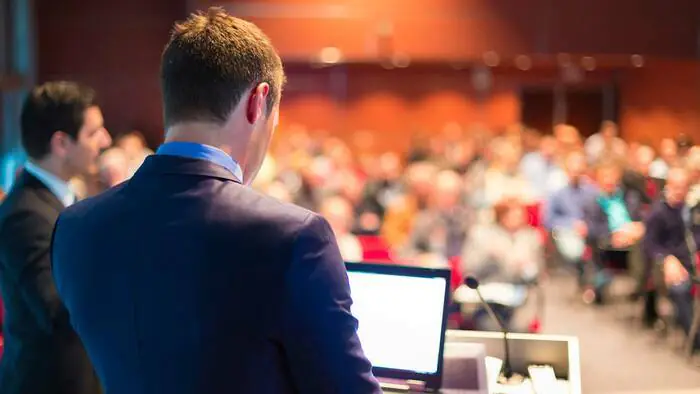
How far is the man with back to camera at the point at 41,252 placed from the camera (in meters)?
1.94

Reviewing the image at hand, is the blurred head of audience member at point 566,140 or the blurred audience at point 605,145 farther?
the blurred head of audience member at point 566,140

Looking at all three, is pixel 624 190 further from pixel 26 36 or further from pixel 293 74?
pixel 26 36

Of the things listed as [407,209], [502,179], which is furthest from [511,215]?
[502,179]

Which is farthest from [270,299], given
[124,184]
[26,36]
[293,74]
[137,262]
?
[293,74]

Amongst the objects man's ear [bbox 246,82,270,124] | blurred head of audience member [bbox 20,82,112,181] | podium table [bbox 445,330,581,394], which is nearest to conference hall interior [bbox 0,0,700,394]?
podium table [bbox 445,330,581,394]

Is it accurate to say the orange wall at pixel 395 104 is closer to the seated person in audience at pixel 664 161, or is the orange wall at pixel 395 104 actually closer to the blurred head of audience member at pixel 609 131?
the blurred head of audience member at pixel 609 131

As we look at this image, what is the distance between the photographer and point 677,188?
6.08 m

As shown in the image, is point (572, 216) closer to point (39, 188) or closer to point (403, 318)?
point (403, 318)

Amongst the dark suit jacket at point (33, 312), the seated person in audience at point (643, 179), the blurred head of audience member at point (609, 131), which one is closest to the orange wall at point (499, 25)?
the blurred head of audience member at point (609, 131)

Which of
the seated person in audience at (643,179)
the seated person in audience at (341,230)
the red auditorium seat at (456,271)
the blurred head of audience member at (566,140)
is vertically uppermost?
the blurred head of audience member at (566,140)

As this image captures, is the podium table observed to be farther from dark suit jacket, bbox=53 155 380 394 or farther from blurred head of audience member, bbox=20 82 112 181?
dark suit jacket, bbox=53 155 380 394

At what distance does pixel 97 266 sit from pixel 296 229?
316 mm

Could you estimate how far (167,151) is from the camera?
1.14m

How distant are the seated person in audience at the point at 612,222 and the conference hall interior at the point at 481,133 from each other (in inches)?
1.0
